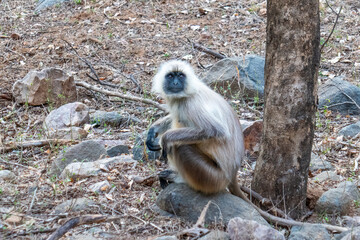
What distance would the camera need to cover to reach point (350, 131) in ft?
19.9

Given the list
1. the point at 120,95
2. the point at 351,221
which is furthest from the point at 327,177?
the point at 120,95

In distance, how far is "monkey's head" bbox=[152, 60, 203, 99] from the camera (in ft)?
13.8

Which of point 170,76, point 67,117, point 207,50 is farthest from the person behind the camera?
point 207,50

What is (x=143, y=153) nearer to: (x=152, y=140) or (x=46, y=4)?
(x=152, y=140)

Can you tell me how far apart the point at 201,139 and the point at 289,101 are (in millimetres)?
785

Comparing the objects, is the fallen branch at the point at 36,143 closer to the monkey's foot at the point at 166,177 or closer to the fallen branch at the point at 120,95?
the fallen branch at the point at 120,95

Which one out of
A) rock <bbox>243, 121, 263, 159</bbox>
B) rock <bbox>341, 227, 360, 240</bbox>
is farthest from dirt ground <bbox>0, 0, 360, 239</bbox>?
rock <bbox>341, 227, 360, 240</bbox>

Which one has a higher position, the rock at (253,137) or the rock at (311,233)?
the rock at (253,137)

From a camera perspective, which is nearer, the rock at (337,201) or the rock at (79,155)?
the rock at (337,201)

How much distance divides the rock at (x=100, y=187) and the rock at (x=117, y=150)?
3.20 ft

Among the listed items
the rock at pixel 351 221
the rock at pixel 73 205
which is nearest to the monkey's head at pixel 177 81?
the rock at pixel 73 205

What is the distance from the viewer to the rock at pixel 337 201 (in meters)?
4.15

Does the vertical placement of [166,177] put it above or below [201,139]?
below

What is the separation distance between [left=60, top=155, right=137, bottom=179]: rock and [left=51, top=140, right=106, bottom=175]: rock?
17 cm
